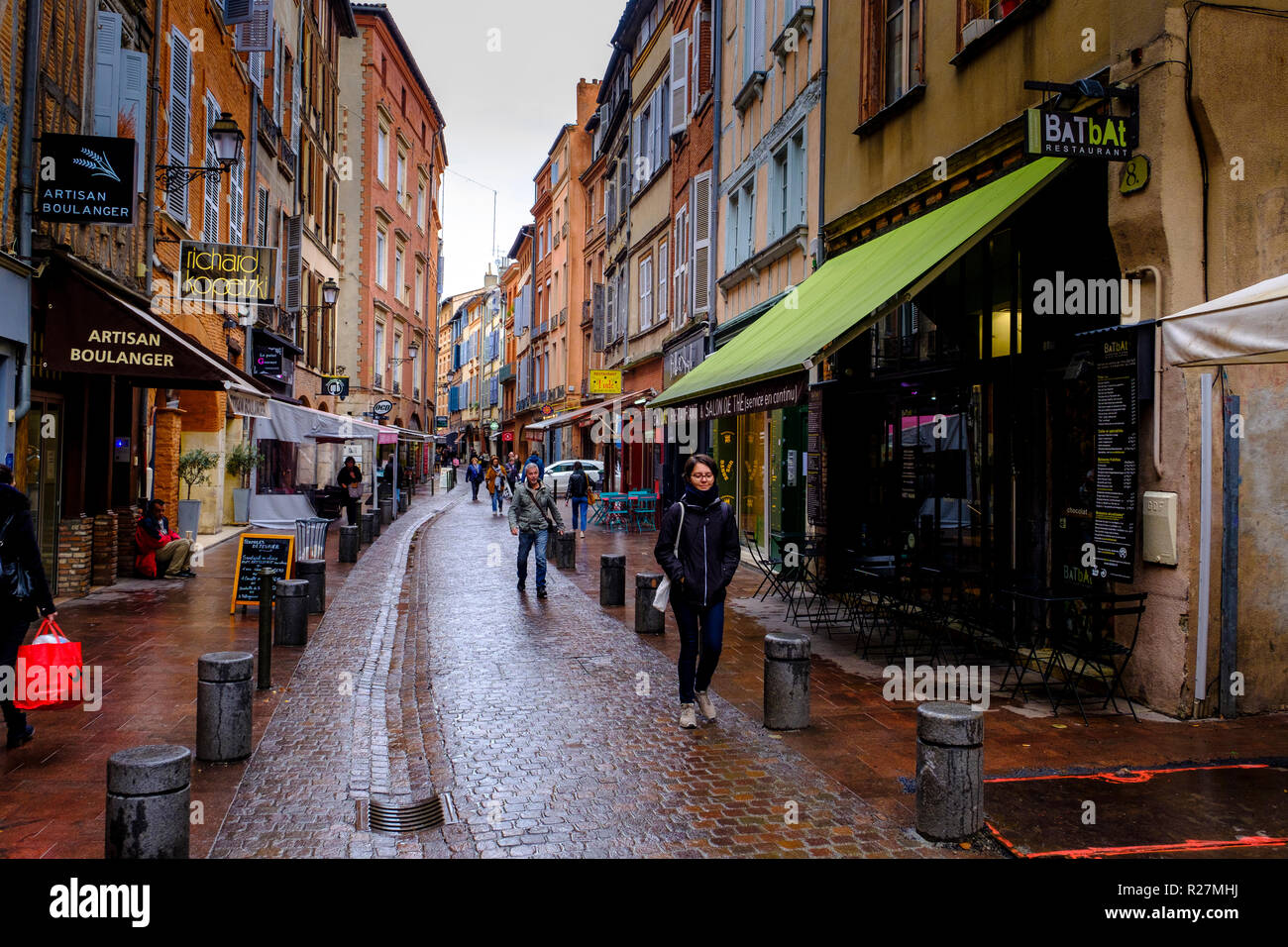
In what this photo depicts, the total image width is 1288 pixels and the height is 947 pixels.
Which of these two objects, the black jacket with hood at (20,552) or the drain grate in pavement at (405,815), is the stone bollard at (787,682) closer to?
the drain grate in pavement at (405,815)

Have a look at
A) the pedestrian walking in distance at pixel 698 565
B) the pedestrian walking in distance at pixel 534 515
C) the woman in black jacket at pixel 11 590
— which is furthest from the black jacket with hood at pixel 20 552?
the pedestrian walking in distance at pixel 534 515

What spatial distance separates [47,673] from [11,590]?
2.05 feet

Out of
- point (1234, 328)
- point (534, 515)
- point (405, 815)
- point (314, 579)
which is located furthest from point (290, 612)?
point (1234, 328)

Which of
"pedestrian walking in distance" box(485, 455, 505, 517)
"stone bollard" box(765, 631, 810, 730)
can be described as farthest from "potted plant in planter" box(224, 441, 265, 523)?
"stone bollard" box(765, 631, 810, 730)

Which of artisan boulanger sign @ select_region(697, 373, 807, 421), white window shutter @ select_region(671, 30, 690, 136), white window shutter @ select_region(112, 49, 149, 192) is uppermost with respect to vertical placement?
white window shutter @ select_region(671, 30, 690, 136)

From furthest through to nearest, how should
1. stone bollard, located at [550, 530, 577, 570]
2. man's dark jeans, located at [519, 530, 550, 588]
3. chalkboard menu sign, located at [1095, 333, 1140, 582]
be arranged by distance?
1. stone bollard, located at [550, 530, 577, 570]
2. man's dark jeans, located at [519, 530, 550, 588]
3. chalkboard menu sign, located at [1095, 333, 1140, 582]

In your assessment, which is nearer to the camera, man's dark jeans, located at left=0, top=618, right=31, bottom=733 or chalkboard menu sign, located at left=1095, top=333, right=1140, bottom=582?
man's dark jeans, located at left=0, top=618, right=31, bottom=733

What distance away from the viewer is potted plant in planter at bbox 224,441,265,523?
20312mm

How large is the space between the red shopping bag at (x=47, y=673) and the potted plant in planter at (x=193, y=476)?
11435 millimetres

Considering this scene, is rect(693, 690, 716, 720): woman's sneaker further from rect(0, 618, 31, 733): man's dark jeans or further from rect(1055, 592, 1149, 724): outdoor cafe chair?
rect(0, 618, 31, 733): man's dark jeans

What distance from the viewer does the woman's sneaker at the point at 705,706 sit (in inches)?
269

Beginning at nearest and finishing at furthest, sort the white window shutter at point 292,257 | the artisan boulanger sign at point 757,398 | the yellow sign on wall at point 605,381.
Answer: the artisan boulanger sign at point 757,398
the white window shutter at point 292,257
the yellow sign on wall at point 605,381

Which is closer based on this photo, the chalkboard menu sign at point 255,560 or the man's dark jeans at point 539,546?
the chalkboard menu sign at point 255,560

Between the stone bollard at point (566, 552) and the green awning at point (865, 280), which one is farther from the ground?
the green awning at point (865, 280)
